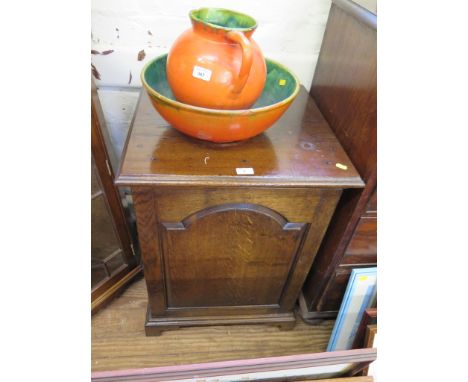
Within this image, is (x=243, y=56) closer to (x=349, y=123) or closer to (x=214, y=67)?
(x=214, y=67)

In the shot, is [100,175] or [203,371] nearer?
[203,371]

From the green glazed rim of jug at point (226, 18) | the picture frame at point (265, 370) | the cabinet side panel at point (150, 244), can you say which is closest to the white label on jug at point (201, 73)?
the green glazed rim of jug at point (226, 18)

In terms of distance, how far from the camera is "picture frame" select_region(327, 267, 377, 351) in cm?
89

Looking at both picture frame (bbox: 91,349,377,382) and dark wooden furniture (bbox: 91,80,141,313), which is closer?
picture frame (bbox: 91,349,377,382)

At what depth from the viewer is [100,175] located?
911 millimetres

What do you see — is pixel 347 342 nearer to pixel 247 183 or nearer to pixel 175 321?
pixel 175 321

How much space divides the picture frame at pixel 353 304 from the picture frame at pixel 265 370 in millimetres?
307

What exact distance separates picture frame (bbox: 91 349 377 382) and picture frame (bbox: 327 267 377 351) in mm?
307

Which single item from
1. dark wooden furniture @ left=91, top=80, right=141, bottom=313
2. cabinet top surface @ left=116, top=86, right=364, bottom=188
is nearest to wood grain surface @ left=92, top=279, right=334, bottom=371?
dark wooden furniture @ left=91, top=80, right=141, bottom=313

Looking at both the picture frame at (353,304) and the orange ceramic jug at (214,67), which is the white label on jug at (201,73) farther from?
the picture frame at (353,304)

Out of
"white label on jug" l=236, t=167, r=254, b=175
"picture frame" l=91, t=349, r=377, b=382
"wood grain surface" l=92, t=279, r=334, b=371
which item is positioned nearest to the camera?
"picture frame" l=91, t=349, r=377, b=382

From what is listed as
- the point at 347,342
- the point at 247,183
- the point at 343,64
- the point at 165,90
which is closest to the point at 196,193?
the point at 247,183

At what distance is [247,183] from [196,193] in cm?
12

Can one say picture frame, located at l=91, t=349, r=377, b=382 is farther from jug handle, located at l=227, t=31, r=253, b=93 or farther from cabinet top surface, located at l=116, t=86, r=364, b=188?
jug handle, located at l=227, t=31, r=253, b=93
